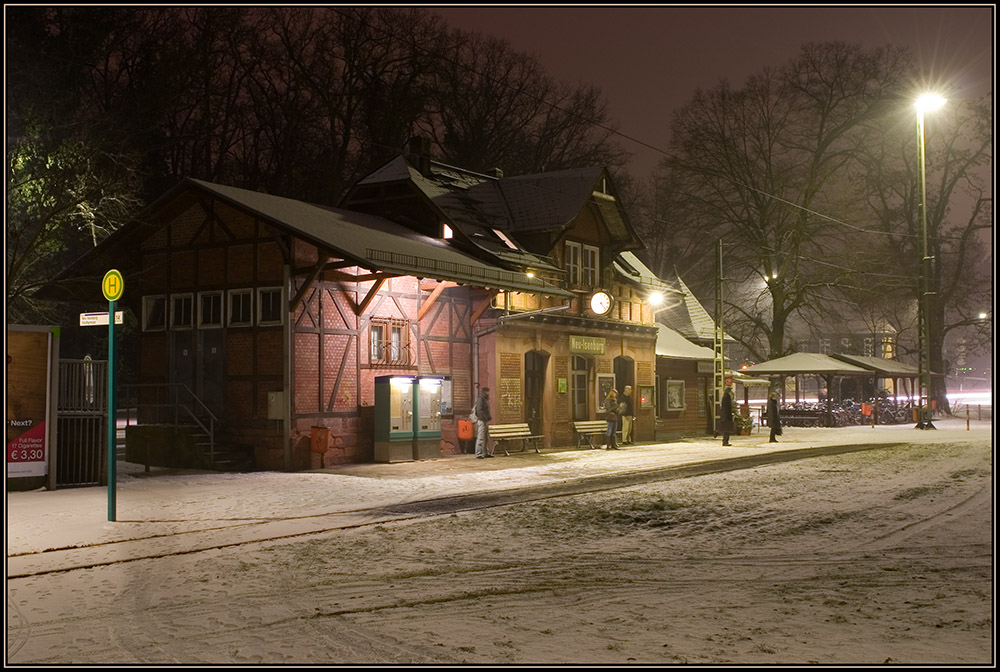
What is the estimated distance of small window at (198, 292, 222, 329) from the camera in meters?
24.8

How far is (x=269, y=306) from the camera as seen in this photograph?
23703mm

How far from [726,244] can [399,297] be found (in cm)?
2734

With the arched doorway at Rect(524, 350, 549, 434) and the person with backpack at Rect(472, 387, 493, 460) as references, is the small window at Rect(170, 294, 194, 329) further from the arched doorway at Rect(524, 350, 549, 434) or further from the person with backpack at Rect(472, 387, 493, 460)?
the arched doorway at Rect(524, 350, 549, 434)

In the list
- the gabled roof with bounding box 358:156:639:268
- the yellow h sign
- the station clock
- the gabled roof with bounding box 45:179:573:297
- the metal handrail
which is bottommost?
the metal handrail

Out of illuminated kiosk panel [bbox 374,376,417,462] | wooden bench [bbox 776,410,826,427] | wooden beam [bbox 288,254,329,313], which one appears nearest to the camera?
wooden beam [bbox 288,254,329,313]

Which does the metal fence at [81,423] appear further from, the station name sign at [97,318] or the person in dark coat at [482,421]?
the person in dark coat at [482,421]

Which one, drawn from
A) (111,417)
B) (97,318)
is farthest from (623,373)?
(111,417)

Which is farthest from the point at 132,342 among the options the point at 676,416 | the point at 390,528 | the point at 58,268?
the point at 390,528

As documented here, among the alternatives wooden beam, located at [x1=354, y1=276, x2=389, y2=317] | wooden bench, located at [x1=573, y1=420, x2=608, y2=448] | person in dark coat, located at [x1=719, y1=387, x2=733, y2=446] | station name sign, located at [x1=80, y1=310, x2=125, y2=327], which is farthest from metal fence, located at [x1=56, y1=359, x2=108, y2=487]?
person in dark coat, located at [x1=719, y1=387, x2=733, y2=446]

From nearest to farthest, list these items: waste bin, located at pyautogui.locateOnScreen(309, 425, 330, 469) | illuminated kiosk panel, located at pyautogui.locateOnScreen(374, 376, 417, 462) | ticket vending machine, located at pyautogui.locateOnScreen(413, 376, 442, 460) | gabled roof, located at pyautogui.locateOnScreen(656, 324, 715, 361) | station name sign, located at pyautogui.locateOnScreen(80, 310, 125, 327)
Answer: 1. station name sign, located at pyautogui.locateOnScreen(80, 310, 125, 327)
2. waste bin, located at pyautogui.locateOnScreen(309, 425, 330, 469)
3. illuminated kiosk panel, located at pyautogui.locateOnScreen(374, 376, 417, 462)
4. ticket vending machine, located at pyautogui.locateOnScreen(413, 376, 442, 460)
5. gabled roof, located at pyautogui.locateOnScreen(656, 324, 715, 361)

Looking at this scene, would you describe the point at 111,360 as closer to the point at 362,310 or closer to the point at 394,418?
the point at 362,310

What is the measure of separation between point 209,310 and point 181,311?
107 centimetres

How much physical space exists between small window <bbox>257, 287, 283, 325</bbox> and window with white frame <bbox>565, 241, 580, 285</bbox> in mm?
10854

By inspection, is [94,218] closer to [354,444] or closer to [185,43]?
[354,444]
